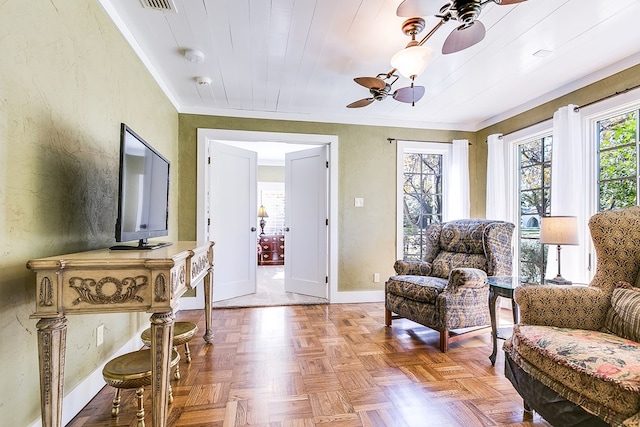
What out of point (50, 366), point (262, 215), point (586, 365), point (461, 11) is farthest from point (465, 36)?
point (262, 215)

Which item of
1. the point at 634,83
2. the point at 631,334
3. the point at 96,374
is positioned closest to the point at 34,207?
the point at 96,374

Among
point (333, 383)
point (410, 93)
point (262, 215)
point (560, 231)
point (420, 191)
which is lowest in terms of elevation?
point (333, 383)

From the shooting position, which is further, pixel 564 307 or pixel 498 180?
pixel 498 180

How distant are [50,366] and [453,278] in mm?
2431

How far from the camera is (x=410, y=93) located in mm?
2363

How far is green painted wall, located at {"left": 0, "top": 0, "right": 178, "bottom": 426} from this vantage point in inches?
48.1

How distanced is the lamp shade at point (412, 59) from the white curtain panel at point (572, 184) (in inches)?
74.3

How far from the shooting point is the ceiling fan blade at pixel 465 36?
5.36ft

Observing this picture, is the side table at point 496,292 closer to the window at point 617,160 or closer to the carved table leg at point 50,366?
the window at point 617,160

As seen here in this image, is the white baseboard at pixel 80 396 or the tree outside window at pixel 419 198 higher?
the tree outside window at pixel 419 198

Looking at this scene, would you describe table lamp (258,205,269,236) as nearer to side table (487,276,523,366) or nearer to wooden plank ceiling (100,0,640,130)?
wooden plank ceiling (100,0,640,130)

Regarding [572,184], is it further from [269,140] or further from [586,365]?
[269,140]

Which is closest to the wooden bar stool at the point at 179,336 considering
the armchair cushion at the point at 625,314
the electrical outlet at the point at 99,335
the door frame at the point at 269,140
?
the electrical outlet at the point at 99,335

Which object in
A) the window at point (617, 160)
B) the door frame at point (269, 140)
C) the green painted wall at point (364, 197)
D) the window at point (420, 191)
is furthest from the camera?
the window at point (420, 191)
